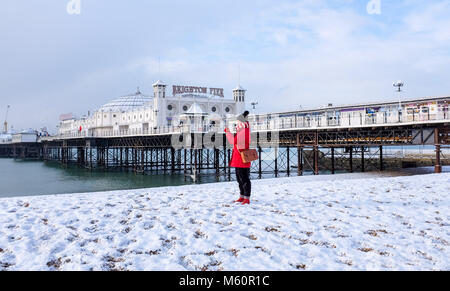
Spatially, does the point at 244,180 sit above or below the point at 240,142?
below

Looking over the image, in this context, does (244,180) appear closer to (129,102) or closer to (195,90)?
(195,90)

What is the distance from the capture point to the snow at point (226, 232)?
16.8 feet

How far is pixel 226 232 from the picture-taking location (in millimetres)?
6527

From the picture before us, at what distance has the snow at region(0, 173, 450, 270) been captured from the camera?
5.11 meters

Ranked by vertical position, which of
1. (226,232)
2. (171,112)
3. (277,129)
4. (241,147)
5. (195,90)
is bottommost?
(226,232)

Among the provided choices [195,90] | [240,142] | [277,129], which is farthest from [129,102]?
[240,142]

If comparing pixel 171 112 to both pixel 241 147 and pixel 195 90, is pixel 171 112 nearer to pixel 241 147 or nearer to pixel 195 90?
pixel 195 90

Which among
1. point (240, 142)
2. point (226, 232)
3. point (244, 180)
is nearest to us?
point (226, 232)

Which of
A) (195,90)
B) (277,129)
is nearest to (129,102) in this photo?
(195,90)

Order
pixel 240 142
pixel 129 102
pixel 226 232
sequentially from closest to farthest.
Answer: pixel 226 232 → pixel 240 142 → pixel 129 102

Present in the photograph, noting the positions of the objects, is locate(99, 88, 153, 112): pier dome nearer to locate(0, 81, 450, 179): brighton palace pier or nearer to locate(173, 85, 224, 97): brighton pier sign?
locate(0, 81, 450, 179): brighton palace pier

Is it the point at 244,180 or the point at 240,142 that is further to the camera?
the point at 244,180

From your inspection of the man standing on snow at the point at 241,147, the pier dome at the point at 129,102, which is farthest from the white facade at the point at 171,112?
the man standing on snow at the point at 241,147
